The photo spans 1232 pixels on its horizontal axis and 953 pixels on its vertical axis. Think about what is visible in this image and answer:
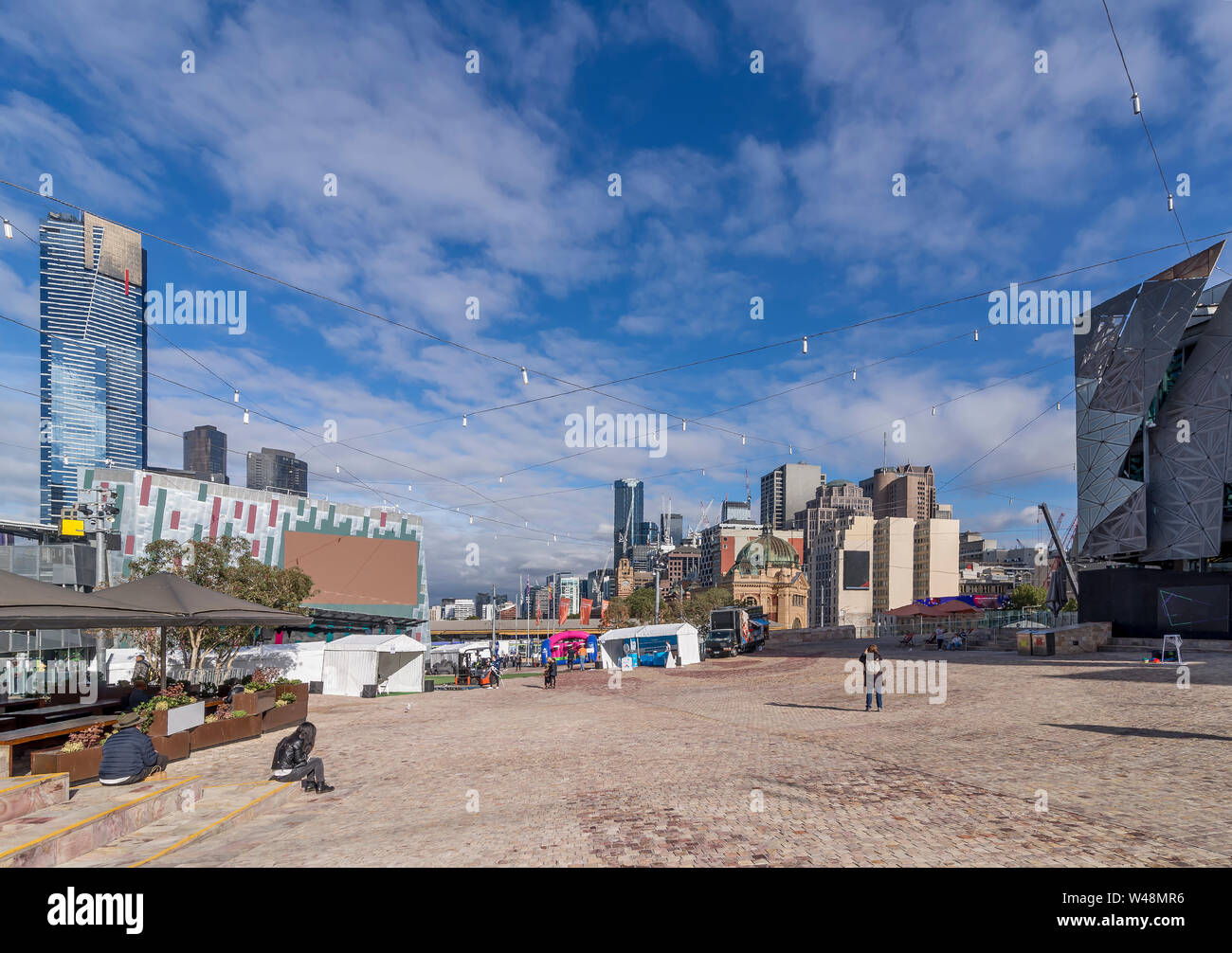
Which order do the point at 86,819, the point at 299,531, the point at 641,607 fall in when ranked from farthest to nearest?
the point at 641,607, the point at 299,531, the point at 86,819

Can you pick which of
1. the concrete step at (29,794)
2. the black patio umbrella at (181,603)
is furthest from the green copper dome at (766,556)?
the concrete step at (29,794)

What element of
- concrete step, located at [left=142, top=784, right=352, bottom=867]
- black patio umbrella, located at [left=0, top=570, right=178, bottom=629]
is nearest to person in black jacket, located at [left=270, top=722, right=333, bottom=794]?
concrete step, located at [left=142, top=784, right=352, bottom=867]

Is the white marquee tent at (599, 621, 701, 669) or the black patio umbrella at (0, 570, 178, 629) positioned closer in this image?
the black patio umbrella at (0, 570, 178, 629)

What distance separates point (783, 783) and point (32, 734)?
12103 millimetres

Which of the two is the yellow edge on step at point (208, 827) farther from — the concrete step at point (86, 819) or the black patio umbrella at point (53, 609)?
the black patio umbrella at point (53, 609)

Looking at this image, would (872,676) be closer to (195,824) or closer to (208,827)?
(208,827)

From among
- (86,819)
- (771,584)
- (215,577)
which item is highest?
(215,577)

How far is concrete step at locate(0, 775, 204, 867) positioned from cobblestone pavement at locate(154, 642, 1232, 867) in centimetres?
108

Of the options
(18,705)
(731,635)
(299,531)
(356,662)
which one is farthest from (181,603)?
(299,531)

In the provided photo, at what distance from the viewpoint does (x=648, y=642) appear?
3988 centimetres

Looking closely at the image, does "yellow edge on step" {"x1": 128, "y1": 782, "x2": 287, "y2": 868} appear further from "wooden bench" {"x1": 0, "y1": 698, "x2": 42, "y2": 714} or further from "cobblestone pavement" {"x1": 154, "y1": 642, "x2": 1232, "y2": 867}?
"wooden bench" {"x1": 0, "y1": 698, "x2": 42, "y2": 714}

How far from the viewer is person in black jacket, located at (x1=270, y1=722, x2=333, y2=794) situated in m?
10.8
